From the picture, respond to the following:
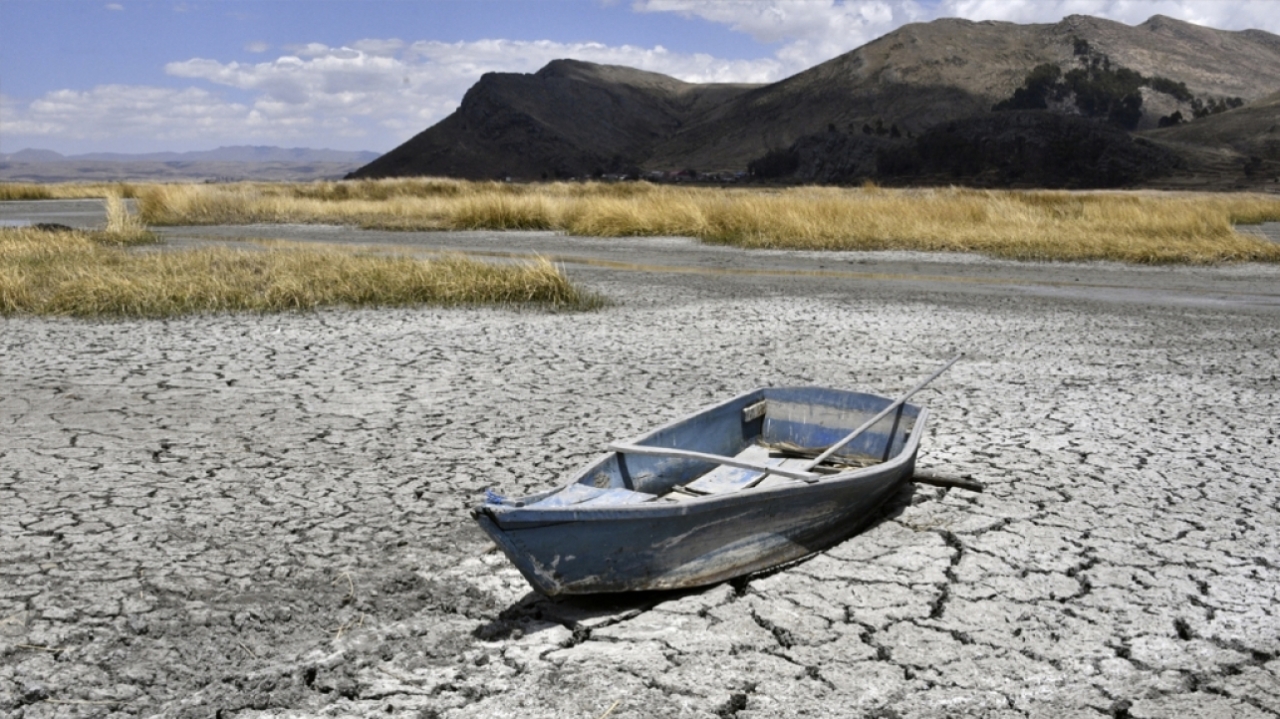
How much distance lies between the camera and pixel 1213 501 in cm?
442

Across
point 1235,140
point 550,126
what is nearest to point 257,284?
point 1235,140

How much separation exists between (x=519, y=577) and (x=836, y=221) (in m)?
15.8

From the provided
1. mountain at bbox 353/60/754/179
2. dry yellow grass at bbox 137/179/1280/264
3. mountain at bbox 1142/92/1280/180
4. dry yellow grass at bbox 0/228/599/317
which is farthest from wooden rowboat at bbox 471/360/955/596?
mountain at bbox 353/60/754/179

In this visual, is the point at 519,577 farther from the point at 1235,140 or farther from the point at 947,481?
the point at 1235,140

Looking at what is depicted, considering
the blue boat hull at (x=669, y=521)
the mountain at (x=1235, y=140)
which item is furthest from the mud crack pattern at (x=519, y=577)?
the mountain at (x=1235, y=140)

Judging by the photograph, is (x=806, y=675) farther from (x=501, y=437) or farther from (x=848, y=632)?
(x=501, y=437)

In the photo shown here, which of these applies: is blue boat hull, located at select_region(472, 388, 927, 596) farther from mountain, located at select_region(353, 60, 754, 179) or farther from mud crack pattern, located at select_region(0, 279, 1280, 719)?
mountain, located at select_region(353, 60, 754, 179)

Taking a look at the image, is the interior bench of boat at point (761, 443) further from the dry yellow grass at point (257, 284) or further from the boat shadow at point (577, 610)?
the dry yellow grass at point (257, 284)

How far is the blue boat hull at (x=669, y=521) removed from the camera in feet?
9.99

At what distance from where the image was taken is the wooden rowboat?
307cm

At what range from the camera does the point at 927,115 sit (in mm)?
99875

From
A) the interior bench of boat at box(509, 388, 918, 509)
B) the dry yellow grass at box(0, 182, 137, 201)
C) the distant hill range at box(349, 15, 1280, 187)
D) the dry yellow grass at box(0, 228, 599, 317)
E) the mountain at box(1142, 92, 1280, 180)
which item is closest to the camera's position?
the interior bench of boat at box(509, 388, 918, 509)

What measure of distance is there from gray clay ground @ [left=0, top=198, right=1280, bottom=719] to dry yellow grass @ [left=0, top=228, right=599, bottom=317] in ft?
4.45

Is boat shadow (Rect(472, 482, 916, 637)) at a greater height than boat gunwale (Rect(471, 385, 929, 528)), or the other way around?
boat gunwale (Rect(471, 385, 929, 528))
